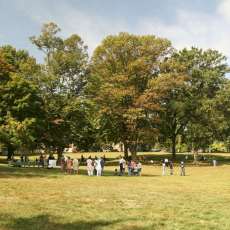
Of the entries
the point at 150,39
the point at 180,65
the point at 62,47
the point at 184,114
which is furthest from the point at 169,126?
the point at 62,47

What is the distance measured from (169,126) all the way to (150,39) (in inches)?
691

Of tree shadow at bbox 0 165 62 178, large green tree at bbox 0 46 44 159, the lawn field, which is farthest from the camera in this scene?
large green tree at bbox 0 46 44 159

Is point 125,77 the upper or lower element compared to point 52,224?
upper

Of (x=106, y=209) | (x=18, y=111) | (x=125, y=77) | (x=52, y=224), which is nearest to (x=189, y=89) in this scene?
(x=125, y=77)

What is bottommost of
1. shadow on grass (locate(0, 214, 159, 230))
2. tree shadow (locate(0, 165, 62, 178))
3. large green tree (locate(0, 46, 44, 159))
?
shadow on grass (locate(0, 214, 159, 230))

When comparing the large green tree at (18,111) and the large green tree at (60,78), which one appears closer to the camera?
the large green tree at (18,111)

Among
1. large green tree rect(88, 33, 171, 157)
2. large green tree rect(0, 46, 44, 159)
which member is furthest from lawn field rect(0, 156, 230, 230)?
large green tree rect(88, 33, 171, 157)

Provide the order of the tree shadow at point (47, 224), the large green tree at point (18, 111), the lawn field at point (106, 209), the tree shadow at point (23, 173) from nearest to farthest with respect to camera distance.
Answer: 1. the tree shadow at point (47, 224)
2. the lawn field at point (106, 209)
3. the tree shadow at point (23, 173)
4. the large green tree at point (18, 111)

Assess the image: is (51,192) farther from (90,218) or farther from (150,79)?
(150,79)

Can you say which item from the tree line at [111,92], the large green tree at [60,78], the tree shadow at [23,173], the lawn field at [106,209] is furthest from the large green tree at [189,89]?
the lawn field at [106,209]

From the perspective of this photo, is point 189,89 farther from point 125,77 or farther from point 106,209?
point 106,209

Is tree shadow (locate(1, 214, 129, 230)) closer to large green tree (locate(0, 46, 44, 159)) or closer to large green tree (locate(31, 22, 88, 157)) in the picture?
large green tree (locate(0, 46, 44, 159))

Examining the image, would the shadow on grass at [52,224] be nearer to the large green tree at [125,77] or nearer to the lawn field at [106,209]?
the lawn field at [106,209]

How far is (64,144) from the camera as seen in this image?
64812mm
